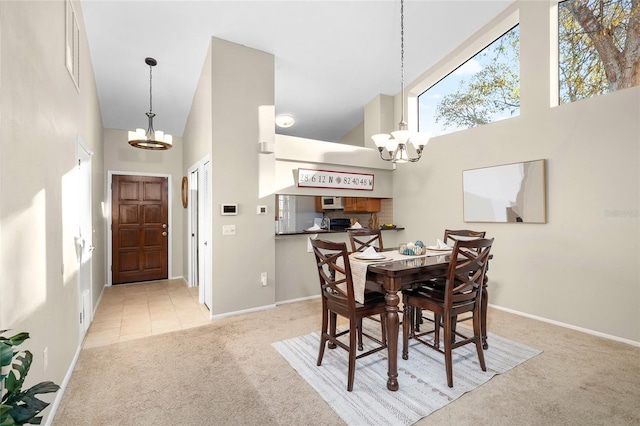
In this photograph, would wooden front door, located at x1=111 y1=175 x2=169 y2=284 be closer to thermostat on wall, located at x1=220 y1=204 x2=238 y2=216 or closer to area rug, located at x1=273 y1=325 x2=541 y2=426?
thermostat on wall, located at x1=220 y1=204 x2=238 y2=216

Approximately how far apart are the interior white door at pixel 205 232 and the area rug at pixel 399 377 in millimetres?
1511

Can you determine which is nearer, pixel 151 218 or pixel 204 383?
pixel 204 383

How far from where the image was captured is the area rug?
1.96m

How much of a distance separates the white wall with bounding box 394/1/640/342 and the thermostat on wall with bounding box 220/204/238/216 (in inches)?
121

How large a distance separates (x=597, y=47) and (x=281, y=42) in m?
3.51

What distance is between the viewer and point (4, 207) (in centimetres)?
133

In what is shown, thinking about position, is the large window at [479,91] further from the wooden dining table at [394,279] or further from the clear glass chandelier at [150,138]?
the clear glass chandelier at [150,138]

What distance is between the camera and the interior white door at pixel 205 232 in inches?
148

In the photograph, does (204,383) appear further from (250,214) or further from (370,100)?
(370,100)

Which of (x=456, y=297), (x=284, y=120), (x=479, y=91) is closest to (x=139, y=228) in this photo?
(x=284, y=120)

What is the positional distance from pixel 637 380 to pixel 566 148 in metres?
2.22

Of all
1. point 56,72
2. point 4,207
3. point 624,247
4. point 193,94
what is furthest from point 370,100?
point 4,207

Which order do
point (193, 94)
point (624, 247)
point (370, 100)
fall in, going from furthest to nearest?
point (370, 100) < point (193, 94) < point (624, 247)

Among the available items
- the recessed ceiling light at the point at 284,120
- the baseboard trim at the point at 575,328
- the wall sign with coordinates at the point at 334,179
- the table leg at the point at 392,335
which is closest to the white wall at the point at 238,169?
the wall sign with coordinates at the point at 334,179
